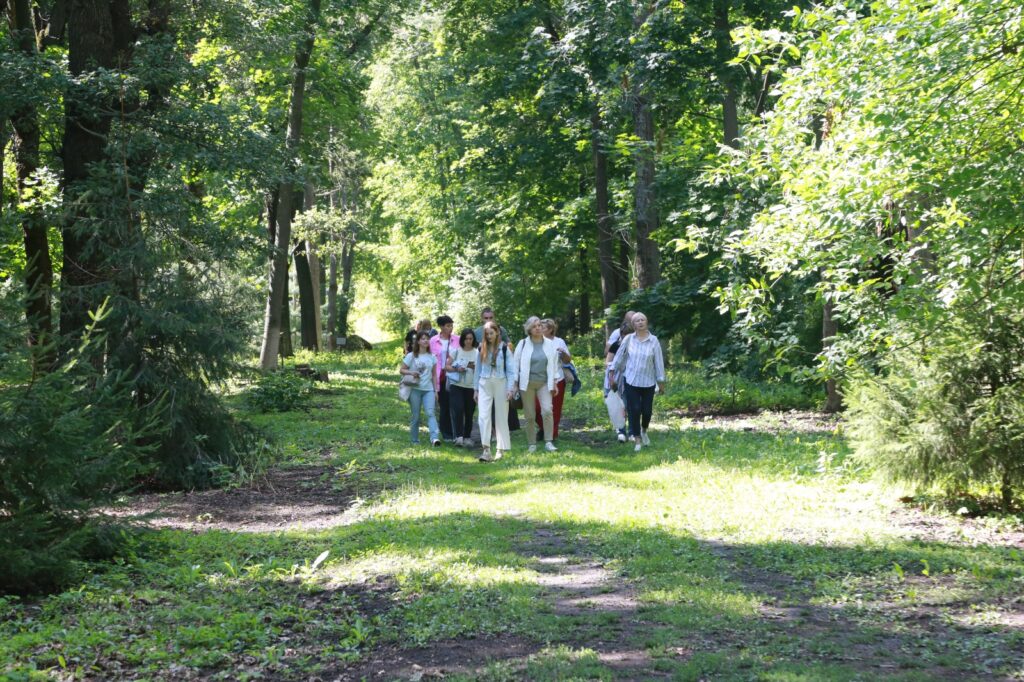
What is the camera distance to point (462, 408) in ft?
51.2

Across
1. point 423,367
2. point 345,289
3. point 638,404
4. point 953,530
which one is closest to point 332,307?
point 345,289

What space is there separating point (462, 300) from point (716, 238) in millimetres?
23481

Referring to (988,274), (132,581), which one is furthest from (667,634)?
(988,274)

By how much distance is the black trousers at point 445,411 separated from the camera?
15.8 m

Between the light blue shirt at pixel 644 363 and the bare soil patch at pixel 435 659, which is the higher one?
the light blue shirt at pixel 644 363

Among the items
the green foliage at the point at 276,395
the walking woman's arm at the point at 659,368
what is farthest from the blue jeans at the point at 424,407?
the green foliage at the point at 276,395

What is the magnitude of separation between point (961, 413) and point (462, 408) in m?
8.10

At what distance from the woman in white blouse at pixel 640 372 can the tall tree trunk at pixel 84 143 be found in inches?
291

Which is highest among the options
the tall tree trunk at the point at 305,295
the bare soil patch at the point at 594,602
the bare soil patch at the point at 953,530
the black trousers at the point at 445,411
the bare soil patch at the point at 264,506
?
the tall tree trunk at the point at 305,295

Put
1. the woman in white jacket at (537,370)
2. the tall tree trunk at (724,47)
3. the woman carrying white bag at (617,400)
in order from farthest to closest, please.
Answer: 1. the tall tree trunk at (724,47)
2. the woman carrying white bag at (617,400)
3. the woman in white jacket at (537,370)

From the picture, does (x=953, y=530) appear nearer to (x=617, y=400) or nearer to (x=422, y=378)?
(x=617, y=400)

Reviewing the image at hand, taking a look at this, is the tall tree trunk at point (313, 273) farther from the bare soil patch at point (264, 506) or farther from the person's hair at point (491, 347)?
the bare soil patch at point (264, 506)

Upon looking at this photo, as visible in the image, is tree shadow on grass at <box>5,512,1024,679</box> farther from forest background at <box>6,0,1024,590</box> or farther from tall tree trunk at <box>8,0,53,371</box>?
tall tree trunk at <box>8,0,53,371</box>

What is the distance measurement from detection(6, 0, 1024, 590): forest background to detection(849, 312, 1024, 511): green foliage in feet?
0.08
